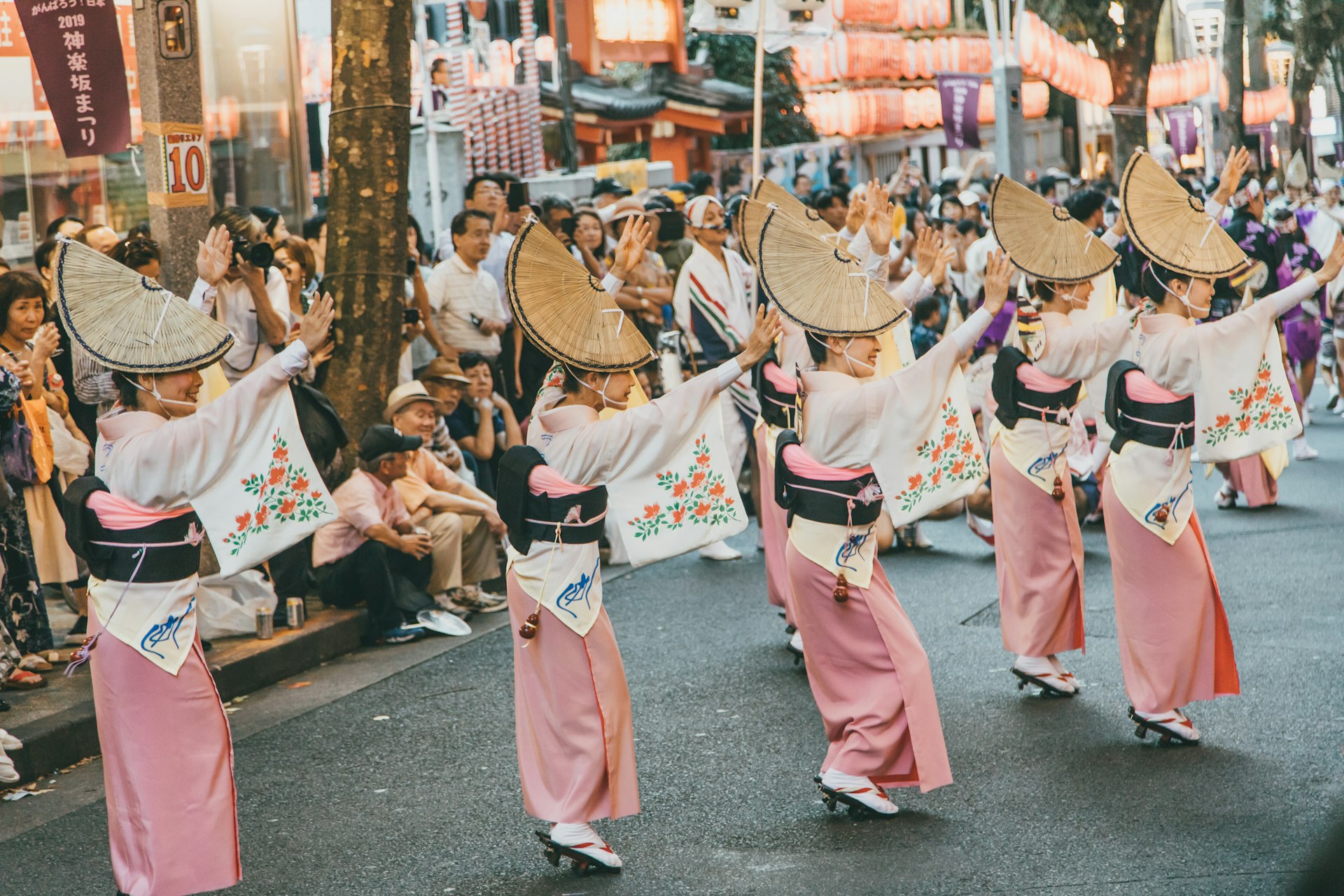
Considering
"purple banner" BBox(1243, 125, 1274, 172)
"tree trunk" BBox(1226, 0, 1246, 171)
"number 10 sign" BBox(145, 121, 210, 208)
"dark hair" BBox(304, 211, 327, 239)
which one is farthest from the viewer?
"purple banner" BBox(1243, 125, 1274, 172)

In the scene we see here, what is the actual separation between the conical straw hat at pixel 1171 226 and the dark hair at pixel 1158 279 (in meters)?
0.03

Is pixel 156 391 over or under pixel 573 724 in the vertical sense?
over

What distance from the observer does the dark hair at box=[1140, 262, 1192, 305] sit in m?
5.82

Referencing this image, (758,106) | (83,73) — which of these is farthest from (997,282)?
(83,73)

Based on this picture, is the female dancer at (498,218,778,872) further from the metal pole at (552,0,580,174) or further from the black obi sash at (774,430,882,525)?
the metal pole at (552,0,580,174)

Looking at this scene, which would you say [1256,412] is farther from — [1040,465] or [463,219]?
[463,219]

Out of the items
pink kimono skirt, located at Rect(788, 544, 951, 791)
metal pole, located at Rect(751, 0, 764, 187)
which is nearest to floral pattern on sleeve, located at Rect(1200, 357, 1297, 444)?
pink kimono skirt, located at Rect(788, 544, 951, 791)

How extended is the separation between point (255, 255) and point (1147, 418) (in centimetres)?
414

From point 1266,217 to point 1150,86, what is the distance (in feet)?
65.7

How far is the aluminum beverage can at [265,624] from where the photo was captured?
741 centimetres

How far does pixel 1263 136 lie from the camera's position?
3469 centimetres

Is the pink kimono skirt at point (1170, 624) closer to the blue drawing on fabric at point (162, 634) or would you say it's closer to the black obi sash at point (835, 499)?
the black obi sash at point (835, 499)

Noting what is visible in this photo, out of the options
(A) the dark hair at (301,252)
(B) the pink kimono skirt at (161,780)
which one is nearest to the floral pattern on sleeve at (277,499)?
(B) the pink kimono skirt at (161,780)

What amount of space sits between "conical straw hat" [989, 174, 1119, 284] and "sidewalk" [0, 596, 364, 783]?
375cm
